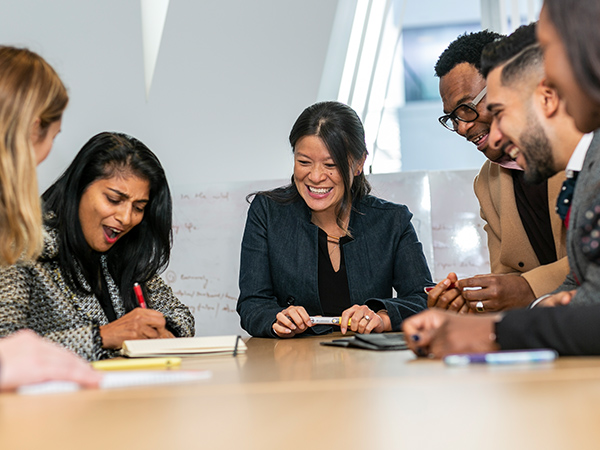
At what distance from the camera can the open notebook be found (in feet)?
5.11

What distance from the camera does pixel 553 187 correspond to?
219 centimetres

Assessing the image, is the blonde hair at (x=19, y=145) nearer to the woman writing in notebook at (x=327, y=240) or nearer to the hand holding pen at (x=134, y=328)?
the hand holding pen at (x=134, y=328)

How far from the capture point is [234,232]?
370 cm

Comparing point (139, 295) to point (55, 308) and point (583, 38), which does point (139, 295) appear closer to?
point (55, 308)

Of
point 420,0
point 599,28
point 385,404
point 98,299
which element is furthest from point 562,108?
point 420,0

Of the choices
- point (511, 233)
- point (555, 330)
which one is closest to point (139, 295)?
point (511, 233)

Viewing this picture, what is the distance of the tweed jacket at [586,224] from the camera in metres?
1.21

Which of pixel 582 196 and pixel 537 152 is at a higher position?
pixel 537 152

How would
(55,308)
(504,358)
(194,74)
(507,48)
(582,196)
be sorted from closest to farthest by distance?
(504,358) → (582,196) → (507,48) → (55,308) → (194,74)

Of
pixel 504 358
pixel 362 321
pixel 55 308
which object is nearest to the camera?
pixel 504 358

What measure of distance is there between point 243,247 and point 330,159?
18.4 inches

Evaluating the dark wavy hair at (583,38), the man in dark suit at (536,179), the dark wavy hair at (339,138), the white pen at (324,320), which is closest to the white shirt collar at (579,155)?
the man in dark suit at (536,179)

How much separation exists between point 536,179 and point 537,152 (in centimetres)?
7

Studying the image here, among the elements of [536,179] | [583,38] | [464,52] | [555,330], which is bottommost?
[555,330]
